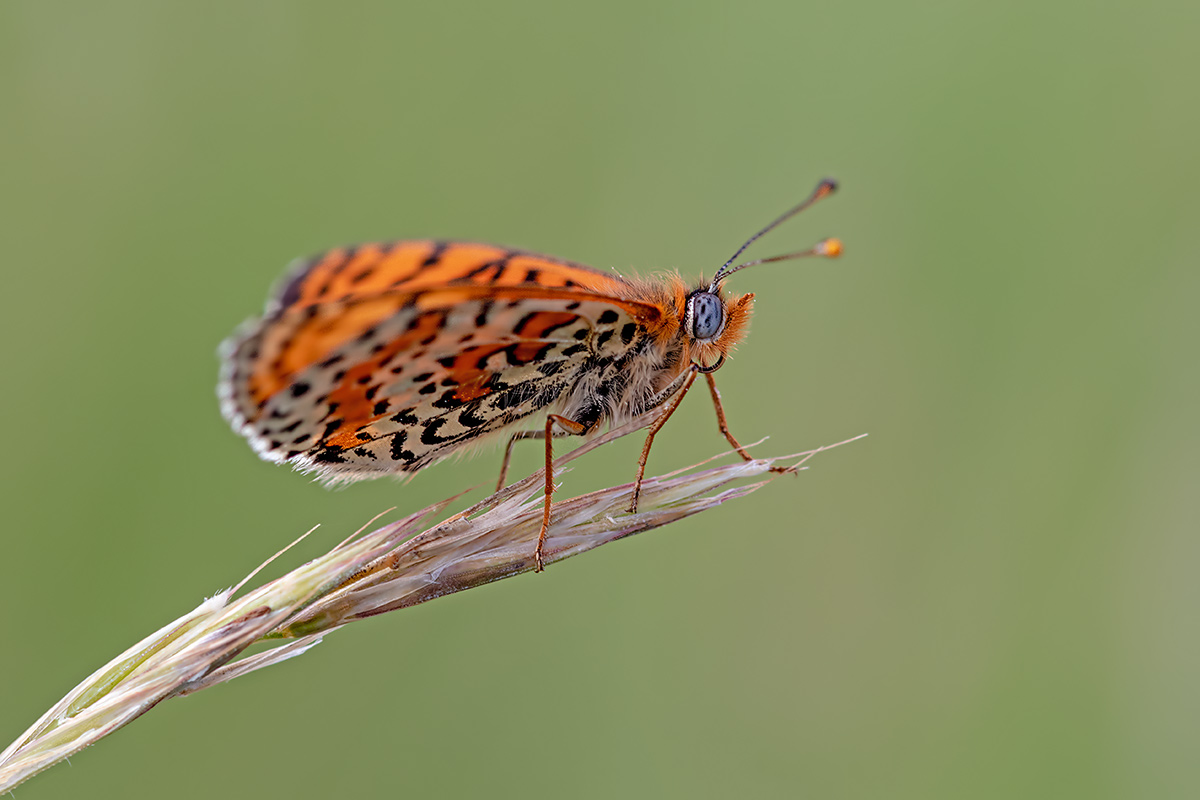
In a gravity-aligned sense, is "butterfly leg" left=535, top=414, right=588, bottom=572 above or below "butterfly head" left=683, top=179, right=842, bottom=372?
below

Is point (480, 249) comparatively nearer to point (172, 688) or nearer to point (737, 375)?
point (172, 688)

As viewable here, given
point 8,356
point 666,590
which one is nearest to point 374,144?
point 8,356

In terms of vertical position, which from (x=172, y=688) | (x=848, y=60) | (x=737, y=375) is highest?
(x=848, y=60)

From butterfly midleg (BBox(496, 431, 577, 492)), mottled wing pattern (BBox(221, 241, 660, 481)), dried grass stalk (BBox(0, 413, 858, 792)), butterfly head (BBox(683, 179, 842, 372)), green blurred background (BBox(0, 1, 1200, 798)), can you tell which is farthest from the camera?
green blurred background (BBox(0, 1, 1200, 798))

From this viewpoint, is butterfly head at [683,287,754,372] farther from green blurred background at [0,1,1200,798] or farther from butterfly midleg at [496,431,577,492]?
green blurred background at [0,1,1200,798]

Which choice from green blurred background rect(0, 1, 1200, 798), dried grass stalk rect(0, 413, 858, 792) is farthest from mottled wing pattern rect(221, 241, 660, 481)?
green blurred background rect(0, 1, 1200, 798)

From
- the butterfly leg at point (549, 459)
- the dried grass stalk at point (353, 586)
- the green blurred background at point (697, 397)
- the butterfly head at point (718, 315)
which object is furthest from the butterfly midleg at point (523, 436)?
the green blurred background at point (697, 397)

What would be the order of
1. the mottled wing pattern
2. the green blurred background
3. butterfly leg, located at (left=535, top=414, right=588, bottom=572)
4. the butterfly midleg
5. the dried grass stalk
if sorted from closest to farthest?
1. the dried grass stalk
2. the mottled wing pattern
3. butterfly leg, located at (left=535, top=414, right=588, bottom=572)
4. the butterfly midleg
5. the green blurred background

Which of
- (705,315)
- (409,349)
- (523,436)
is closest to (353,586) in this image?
(409,349)
